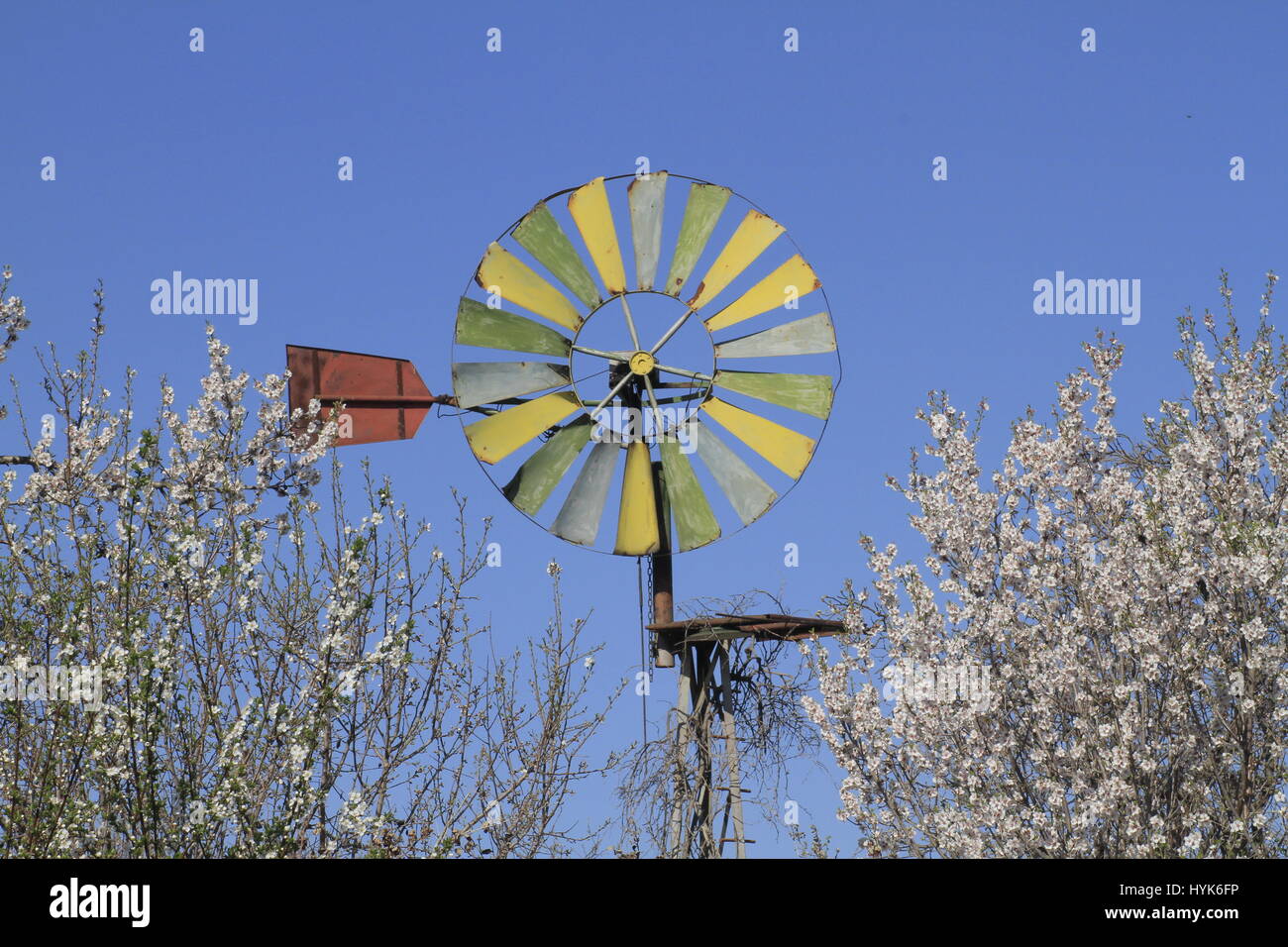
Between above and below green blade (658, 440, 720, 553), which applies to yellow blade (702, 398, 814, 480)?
above

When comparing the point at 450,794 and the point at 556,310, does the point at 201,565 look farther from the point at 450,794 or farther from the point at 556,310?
the point at 556,310

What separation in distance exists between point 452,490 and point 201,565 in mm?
3781

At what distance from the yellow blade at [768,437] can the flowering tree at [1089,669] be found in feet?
8.52

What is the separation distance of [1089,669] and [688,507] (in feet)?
15.0

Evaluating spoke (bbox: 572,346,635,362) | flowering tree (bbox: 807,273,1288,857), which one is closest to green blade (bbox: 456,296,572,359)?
spoke (bbox: 572,346,635,362)

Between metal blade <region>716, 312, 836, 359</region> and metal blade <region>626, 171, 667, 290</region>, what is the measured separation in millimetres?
989

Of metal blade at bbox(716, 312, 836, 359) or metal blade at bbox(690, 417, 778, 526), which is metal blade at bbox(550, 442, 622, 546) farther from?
metal blade at bbox(716, 312, 836, 359)

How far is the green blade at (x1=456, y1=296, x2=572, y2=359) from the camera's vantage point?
→ 12.5 meters

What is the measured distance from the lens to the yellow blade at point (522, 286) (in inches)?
490

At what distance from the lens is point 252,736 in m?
7.52

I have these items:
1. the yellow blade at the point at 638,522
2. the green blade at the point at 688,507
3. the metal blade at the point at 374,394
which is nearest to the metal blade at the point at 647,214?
the green blade at the point at 688,507

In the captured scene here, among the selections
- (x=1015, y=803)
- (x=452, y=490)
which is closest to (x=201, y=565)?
(x=452, y=490)

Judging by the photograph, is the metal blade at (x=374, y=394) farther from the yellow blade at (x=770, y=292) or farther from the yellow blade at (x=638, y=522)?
the yellow blade at (x=770, y=292)

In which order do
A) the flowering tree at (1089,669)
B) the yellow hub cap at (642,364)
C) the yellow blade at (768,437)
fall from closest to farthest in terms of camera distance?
the flowering tree at (1089,669)
the yellow blade at (768,437)
the yellow hub cap at (642,364)
